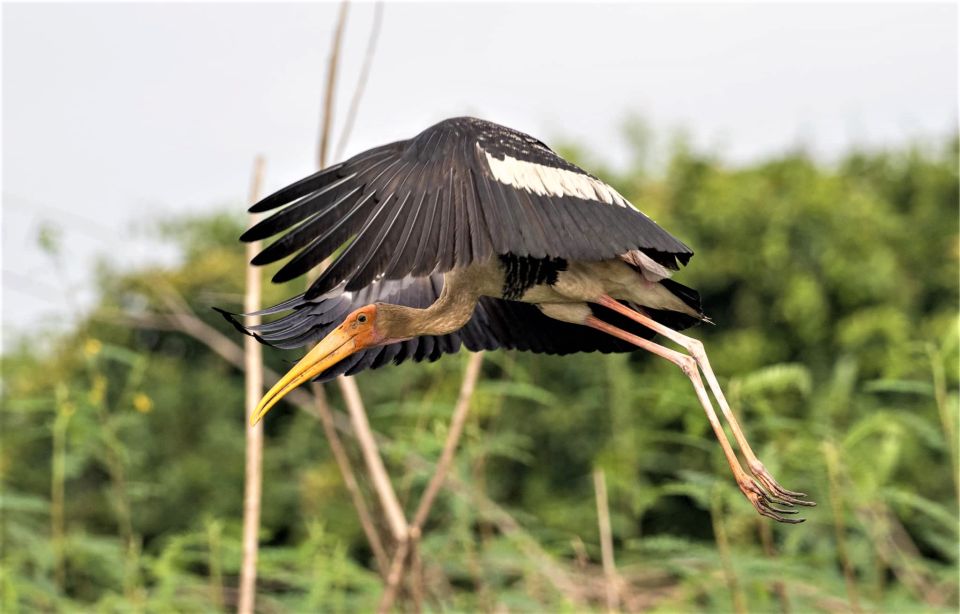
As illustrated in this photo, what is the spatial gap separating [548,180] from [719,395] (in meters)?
0.86

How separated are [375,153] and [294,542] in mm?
16265

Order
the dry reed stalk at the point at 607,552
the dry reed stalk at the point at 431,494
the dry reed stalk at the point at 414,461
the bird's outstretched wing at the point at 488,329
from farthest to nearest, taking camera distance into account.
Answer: the dry reed stalk at the point at 414,461 → the dry reed stalk at the point at 607,552 → the dry reed stalk at the point at 431,494 → the bird's outstretched wing at the point at 488,329

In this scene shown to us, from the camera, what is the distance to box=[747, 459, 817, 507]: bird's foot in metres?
3.18

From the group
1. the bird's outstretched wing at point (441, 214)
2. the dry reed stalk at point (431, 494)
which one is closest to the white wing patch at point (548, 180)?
the bird's outstretched wing at point (441, 214)

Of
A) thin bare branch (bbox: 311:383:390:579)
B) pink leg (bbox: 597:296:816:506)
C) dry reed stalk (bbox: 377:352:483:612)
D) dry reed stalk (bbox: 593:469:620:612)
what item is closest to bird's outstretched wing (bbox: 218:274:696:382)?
pink leg (bbox: 597:296:816:506)

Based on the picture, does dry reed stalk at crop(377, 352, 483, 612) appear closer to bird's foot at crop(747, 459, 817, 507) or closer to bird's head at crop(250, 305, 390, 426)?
bird's head at crop(250, 305, 390, 426)

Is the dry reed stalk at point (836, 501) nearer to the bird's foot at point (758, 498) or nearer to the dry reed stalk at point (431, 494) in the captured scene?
the dry reed stalk at point (431, 494)

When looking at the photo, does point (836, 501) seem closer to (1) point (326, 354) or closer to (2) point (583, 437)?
(1) point (326, 354)

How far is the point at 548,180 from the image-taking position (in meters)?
3.21

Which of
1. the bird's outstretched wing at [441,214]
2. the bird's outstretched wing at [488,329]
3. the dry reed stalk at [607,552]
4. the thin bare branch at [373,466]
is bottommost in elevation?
the dry reed stalk at [607,552]

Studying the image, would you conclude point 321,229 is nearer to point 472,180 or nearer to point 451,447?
point 472,180

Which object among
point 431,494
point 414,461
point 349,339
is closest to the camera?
point 349,339

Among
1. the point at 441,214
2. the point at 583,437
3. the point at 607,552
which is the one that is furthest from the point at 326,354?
the point at 583,437

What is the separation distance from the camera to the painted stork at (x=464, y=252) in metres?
2.88
